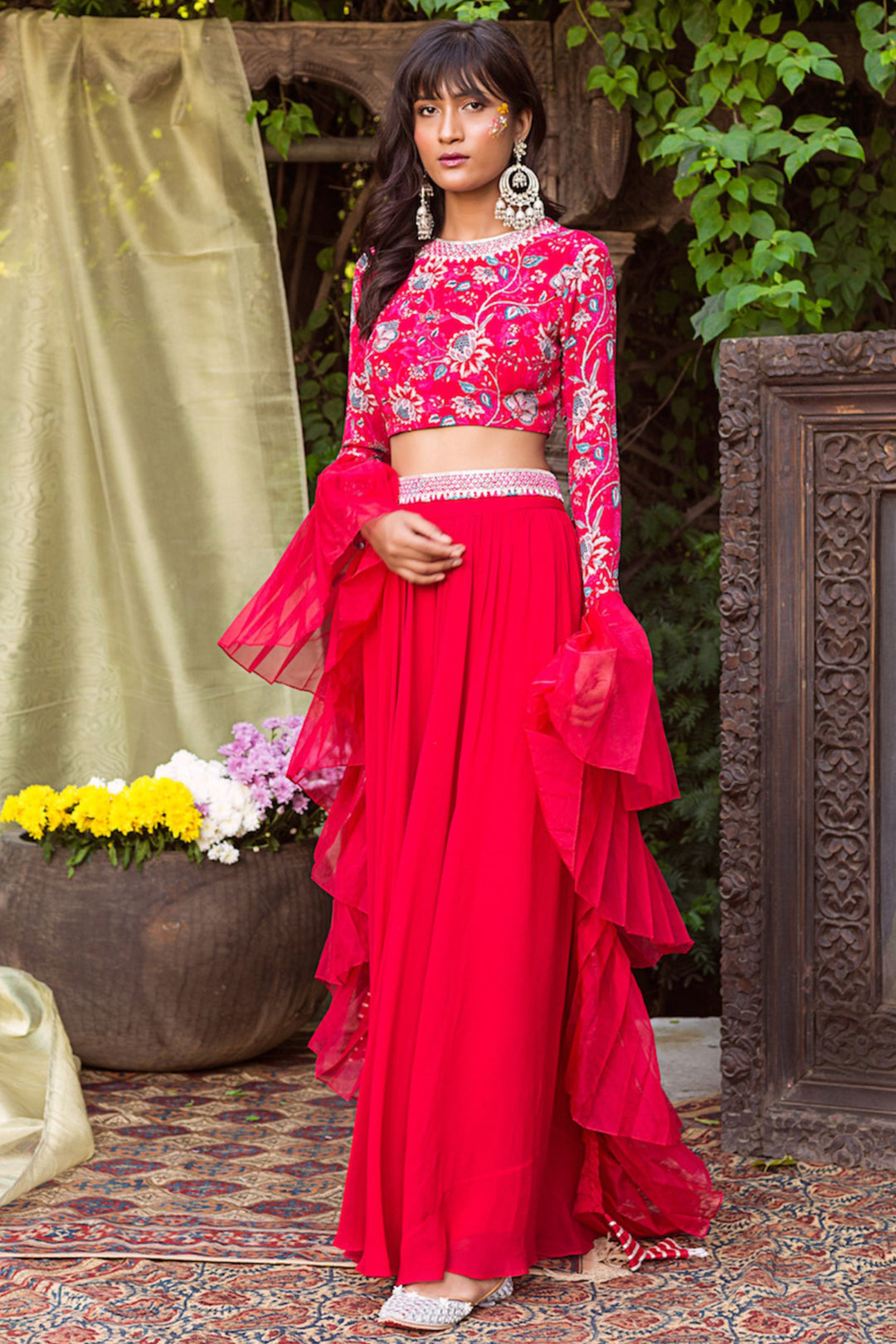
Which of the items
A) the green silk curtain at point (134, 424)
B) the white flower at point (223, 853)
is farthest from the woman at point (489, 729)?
the green silk curtain at point (134, 424)

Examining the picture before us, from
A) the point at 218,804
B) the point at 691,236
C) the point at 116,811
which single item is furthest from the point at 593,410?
the point at 691,236

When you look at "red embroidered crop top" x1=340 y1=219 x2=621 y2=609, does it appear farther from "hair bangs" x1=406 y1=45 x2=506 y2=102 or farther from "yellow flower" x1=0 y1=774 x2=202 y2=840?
"yellow flower" x1=0 y1=774 x2=202 y2=840

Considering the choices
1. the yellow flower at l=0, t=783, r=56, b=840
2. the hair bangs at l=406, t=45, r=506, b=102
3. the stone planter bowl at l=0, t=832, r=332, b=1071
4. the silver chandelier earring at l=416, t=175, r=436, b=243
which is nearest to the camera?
the hair bangs at l=406, t=45, r=506, b=102

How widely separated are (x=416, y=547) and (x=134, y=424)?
6.35ft

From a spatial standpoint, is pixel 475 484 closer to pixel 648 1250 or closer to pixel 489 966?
pixel 489 966

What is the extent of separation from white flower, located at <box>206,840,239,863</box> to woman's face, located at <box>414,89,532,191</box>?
1.64 meters

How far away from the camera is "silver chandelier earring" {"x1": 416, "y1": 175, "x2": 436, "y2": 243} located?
98.8 inches

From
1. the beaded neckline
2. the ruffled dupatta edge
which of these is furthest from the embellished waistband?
the beaded neckline

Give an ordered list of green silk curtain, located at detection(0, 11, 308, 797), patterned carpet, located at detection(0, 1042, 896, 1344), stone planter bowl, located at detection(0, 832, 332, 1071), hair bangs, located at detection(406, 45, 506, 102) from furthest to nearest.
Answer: green silk curtain, located at detection(0, 11, 308, 797) → stone planter bowl, located at detection(0, 832, 332, 1071) → hair bangs, located at detection(406, 45, 506, 102) → patterned carpet, located at detection(0, 1042, 896, 1344)

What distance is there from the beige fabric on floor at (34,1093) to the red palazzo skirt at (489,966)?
73 centimetres

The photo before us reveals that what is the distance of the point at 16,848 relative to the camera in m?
3.60

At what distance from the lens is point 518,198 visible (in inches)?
96.0

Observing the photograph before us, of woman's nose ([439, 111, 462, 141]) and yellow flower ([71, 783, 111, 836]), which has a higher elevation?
woman's nose ([439, 111, 462, 141])

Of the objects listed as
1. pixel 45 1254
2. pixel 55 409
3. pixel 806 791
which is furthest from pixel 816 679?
pixel 55 409
